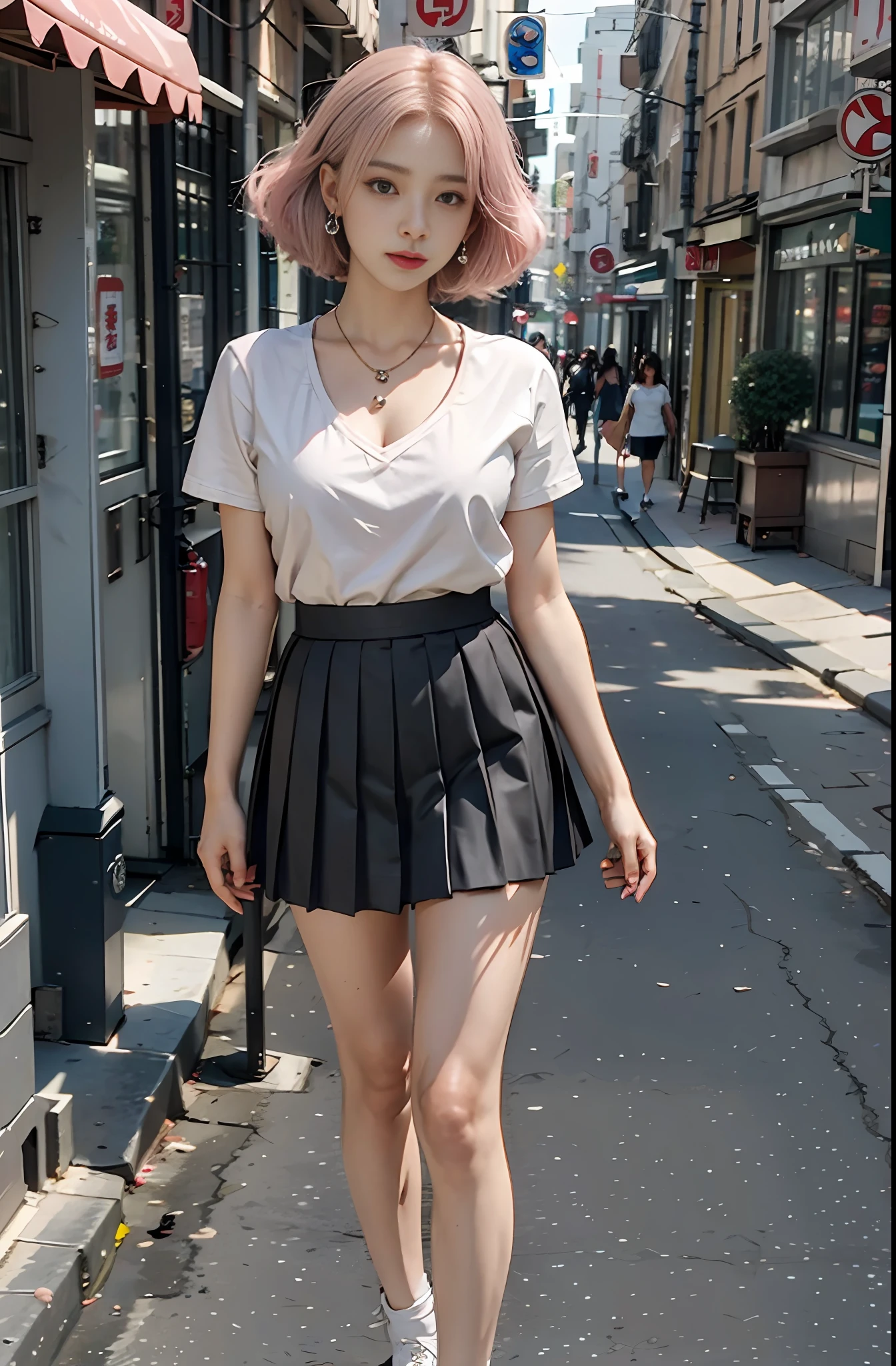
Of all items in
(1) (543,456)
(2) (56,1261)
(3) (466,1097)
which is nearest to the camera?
(3) (466,1097)

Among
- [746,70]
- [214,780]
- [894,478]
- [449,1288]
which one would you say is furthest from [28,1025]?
[746,70]

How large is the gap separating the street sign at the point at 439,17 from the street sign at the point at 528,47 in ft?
47.1

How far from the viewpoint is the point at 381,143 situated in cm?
256

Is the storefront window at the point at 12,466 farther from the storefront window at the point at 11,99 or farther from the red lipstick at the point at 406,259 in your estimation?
the red lipstick at the point at 406,259

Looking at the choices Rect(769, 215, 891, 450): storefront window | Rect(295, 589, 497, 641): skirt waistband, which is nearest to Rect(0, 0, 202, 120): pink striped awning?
Rect(295, 589, 497, 641): skirt waistband

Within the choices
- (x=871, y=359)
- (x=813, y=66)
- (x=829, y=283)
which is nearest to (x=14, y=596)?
(x=871, y=359)

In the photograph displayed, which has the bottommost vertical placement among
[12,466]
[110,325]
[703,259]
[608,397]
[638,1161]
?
[638,1161]

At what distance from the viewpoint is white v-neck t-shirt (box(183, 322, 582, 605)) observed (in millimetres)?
2557

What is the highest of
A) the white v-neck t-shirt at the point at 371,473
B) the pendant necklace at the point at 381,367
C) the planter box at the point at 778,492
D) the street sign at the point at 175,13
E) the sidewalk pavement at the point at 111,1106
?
the street sign at the point at 175,13

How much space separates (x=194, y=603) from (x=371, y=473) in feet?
11.0

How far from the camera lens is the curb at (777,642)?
32.6ft

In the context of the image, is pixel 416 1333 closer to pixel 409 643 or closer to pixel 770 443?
pixel 409 643

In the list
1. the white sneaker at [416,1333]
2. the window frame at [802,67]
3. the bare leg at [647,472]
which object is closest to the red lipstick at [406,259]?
the white sneaker at [416,1333]

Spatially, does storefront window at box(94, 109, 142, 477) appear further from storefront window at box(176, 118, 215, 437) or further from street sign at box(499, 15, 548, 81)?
street sign at box(499, 15, 548, 81)
